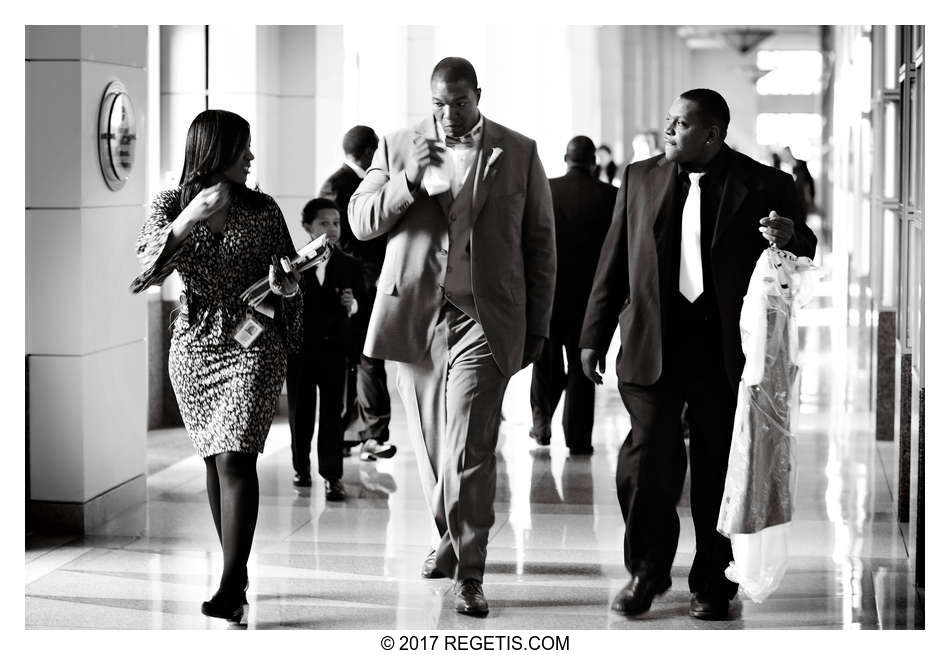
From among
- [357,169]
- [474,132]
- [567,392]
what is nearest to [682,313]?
[474,132]

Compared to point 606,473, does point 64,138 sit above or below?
above

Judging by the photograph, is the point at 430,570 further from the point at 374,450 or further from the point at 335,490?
the point at 374,450

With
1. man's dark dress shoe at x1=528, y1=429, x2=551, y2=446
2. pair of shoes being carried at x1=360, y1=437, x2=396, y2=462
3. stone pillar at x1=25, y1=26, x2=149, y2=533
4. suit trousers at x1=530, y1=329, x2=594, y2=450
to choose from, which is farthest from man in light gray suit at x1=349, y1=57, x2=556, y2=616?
man's dark dress shoe at x1=528, y1=429, x2=551, y2=446

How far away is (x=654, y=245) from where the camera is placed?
16.2 ft

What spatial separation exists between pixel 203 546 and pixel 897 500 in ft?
10.9

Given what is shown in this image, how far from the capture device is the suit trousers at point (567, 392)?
8516mm

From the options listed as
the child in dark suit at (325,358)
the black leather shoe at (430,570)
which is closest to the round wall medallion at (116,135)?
the child in dark suit at (325,358)

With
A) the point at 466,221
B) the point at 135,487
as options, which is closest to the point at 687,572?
the point at 466,221

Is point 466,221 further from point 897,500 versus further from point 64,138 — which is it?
point 897,500

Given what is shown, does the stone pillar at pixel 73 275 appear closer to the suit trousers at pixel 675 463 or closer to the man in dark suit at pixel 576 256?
the suit trousers at pixel 675 463

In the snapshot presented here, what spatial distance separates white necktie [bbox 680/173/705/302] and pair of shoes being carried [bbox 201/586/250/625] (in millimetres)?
1844

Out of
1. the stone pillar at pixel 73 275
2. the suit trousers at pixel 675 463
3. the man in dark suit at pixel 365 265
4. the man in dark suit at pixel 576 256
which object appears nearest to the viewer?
the suit trousers at pixel 675 463

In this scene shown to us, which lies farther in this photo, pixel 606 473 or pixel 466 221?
pixel 606 473
